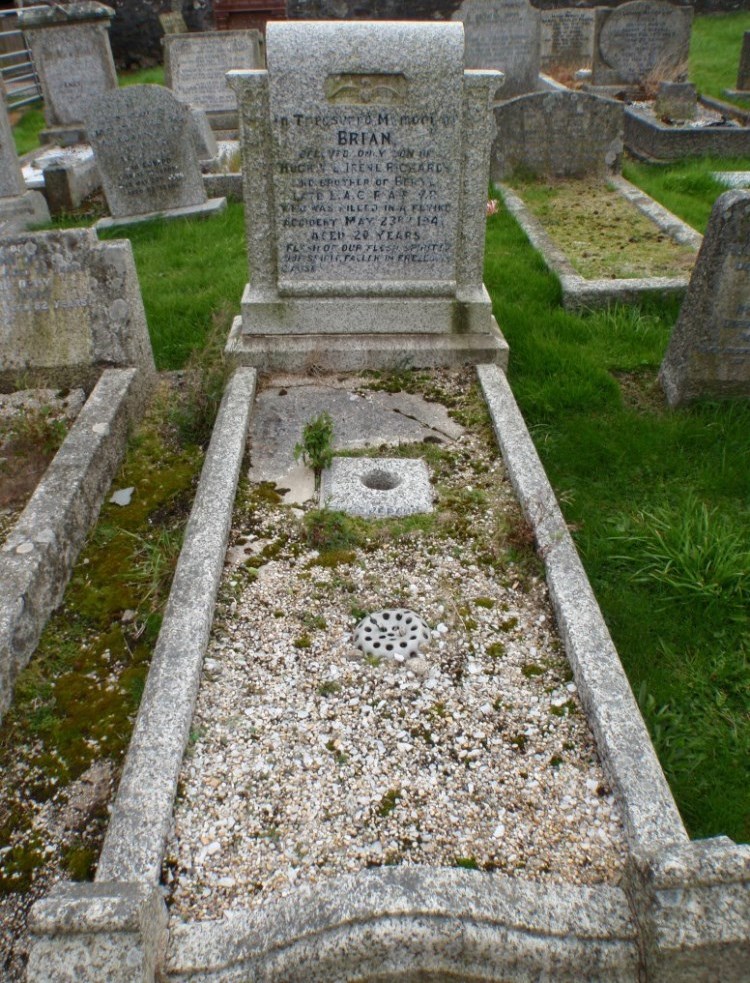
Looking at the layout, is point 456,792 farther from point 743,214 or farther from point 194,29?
point 194,29

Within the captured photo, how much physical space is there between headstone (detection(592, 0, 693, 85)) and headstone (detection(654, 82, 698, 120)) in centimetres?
141

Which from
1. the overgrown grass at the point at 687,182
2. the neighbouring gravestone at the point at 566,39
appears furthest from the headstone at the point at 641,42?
the overgrown grass at the point at 687,182

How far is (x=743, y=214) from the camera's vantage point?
3.80 m

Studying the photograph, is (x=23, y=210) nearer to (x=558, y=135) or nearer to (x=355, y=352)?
(x=355, y=352)

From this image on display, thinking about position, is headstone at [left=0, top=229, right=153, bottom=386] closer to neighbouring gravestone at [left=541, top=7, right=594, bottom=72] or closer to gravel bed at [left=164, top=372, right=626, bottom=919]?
gravel bed at [left=164, top=372, right=626, bottom=919]

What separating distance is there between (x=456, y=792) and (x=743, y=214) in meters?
3.14

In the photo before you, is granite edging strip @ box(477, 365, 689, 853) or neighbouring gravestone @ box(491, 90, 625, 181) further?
neighbouring gravestone @ box(491, 90, 625, 181)

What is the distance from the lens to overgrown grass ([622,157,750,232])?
7176 mm

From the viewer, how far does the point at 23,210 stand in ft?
24.5

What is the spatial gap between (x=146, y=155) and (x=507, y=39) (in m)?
6.11

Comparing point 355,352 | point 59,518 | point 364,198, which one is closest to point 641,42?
point 364,198

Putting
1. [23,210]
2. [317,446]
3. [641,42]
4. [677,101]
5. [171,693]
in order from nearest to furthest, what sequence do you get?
[171,693]
[317,446]
[23,210]
[677,101]
[641,42]

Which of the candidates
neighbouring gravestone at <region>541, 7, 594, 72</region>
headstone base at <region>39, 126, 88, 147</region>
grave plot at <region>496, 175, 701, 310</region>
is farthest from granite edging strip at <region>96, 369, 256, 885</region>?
neighbouring gravestone at <region>541, 7, 594, 72</region>

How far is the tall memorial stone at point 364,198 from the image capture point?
3.78 m
